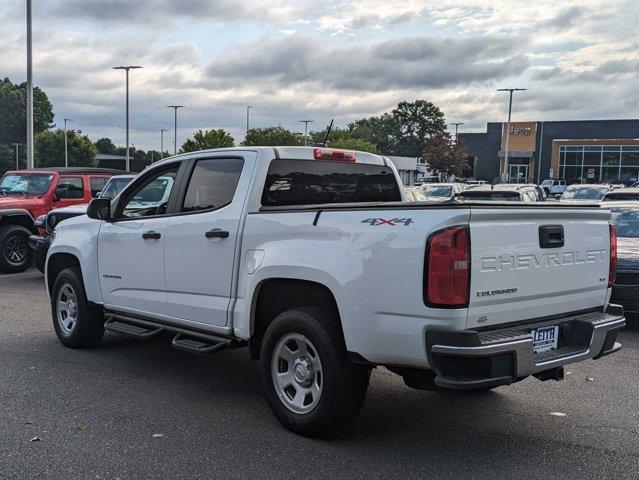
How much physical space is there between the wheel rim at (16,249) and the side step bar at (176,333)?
7.01 m

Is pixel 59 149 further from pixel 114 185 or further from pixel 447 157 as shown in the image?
pixel 114 185

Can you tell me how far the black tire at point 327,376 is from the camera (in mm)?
4109

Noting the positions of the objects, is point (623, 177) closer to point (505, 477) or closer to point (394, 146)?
point (394, 146)

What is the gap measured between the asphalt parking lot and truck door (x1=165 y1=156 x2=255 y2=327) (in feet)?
2.51

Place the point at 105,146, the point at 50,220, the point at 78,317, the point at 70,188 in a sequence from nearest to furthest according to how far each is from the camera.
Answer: the point at 78,317 < the point at 50,220 < the point at 70,188 < the point at 105,146

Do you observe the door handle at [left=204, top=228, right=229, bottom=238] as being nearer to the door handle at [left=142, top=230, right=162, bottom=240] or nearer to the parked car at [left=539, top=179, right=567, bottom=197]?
the door handle at [left=142, top=230, right=162, bottom=240]

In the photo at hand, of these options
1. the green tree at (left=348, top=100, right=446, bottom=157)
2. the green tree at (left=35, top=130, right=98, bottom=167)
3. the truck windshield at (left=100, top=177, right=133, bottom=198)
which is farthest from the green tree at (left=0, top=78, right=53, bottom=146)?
the truck windshield at (left=100, top=177, right=133, bottom=198)

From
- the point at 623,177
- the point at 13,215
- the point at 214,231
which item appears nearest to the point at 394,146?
the point at 623,177

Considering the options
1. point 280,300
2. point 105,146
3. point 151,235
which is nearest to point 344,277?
point 280,300

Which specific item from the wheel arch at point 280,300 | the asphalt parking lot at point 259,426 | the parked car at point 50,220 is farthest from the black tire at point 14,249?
the wheel arch at point 280,300

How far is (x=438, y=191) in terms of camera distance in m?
22.4

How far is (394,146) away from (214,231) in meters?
106

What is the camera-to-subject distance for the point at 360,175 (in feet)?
18.5

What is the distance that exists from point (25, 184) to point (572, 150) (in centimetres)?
6015
